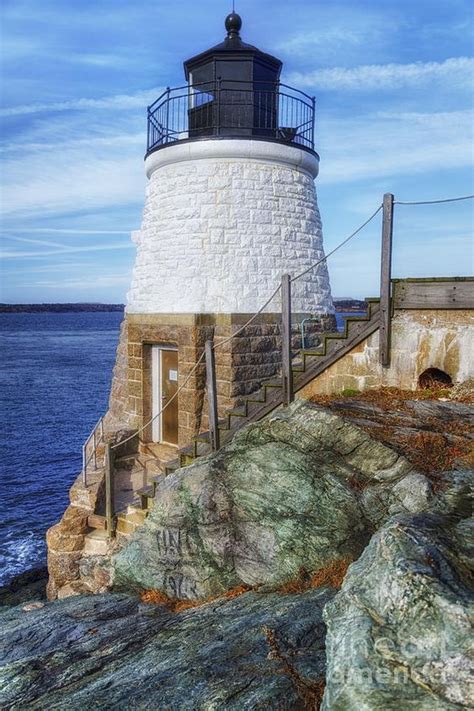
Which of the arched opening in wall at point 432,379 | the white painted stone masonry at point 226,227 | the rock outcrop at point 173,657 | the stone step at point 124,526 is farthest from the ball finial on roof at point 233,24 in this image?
the rock outcrop at point 173,657

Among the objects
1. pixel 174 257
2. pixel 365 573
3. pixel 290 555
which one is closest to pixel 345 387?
pixel 290 555

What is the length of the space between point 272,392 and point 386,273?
2514 mm

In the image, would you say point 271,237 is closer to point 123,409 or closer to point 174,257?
point 174,257

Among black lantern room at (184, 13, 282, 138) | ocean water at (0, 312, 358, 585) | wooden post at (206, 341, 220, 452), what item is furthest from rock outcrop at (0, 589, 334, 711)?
ocean water at (0, 312, 358, 585)

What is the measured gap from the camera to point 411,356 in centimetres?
853

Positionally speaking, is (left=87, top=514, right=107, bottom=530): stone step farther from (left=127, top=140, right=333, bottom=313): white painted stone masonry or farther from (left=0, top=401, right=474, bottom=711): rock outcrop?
(left=127, top=140, right=333, bottom=313): white painted stone masonry

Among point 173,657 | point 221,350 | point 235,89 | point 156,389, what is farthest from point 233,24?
point 173,657

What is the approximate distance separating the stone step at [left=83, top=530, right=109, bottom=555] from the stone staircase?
1.46 feet

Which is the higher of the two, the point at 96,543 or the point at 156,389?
the point at 156,389

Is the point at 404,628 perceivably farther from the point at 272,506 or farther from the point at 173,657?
the point at 272,506

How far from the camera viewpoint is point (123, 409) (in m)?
13.2

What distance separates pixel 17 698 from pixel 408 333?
649 centimetres

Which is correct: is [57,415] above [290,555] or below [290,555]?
below

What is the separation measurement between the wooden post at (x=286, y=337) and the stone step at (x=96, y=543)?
432 centimetres
